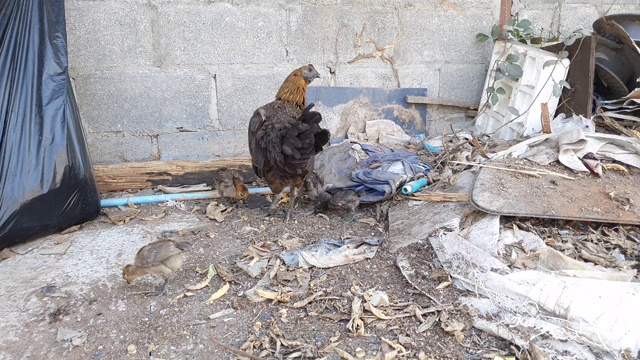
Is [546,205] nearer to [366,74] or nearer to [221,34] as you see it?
[366,74]

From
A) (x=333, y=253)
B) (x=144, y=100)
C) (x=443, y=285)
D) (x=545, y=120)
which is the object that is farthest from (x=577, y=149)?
(x=144, y=100)

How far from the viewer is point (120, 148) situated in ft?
15.0

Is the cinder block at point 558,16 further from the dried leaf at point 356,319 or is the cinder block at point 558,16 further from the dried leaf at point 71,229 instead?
the dried leaf at point 71,229

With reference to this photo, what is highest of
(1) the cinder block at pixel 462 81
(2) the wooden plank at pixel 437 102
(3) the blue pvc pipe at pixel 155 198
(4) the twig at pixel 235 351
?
(1) the cinder block at pixel 462 81

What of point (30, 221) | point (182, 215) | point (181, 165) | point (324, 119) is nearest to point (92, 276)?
point (30, 221)

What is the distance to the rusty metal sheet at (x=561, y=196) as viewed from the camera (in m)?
3.37

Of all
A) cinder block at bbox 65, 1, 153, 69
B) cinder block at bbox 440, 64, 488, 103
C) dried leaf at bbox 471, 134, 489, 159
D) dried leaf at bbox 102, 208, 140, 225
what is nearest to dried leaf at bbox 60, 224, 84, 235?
dried leaf at bbox 102, 208, 140, 225

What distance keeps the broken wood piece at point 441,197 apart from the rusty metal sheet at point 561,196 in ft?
0.41

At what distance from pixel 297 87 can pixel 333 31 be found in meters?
0.86

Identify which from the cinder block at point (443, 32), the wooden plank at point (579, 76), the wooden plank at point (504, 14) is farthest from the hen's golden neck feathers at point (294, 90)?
the wooden plank at point (579, 76)

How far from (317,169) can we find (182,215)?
1187 mm

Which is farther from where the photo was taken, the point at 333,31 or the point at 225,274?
the point at 333,31

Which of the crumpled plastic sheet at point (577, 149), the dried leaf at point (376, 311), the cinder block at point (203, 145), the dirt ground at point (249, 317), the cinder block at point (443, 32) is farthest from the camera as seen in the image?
→ the cinder block at point (443, 32)

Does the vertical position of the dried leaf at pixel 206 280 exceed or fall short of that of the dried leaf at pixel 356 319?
it exceeds it
